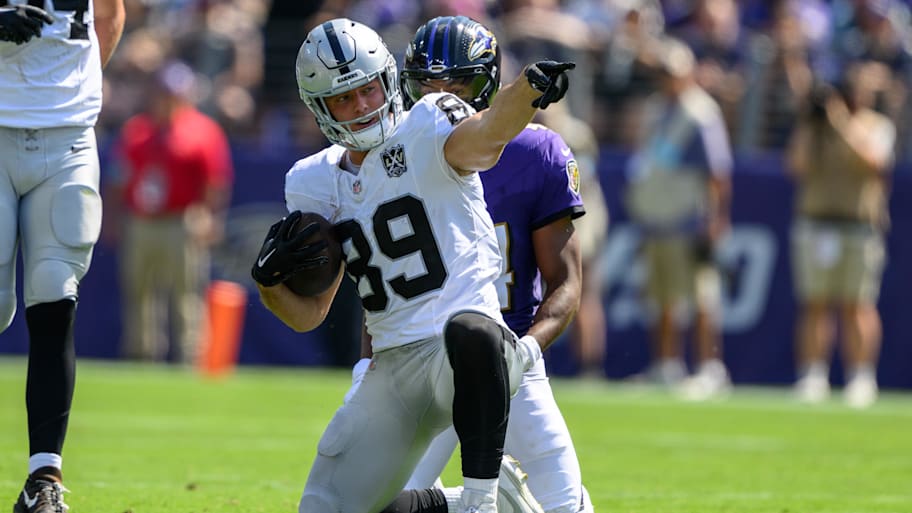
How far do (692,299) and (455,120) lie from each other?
7797 mm

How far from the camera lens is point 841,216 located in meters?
11.3

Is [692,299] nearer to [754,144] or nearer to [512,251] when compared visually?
[754,144]

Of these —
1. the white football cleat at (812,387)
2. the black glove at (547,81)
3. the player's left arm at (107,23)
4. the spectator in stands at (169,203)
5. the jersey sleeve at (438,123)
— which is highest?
the black glove at (547,81)

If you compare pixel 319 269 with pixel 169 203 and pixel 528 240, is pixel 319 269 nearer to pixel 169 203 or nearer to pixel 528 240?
pixel 528 240

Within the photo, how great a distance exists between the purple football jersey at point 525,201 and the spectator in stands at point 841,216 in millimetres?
6634

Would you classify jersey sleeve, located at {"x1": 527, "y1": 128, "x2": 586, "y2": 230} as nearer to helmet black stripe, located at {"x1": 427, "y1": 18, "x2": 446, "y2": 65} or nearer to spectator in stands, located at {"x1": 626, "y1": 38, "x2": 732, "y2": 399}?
helmet black stripe, located at {"x1": 427, "y1": 18, "x2": 446, "y2": 65}

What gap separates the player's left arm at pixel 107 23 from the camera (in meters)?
5.27

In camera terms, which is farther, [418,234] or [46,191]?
[46,191]

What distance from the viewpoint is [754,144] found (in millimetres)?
13227

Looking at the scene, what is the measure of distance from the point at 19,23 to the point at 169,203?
7885 mm

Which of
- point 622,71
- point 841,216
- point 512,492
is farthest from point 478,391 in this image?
point 622,71

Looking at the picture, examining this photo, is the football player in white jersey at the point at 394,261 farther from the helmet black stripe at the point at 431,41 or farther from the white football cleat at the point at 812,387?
the white football cleat at the point at 812,387

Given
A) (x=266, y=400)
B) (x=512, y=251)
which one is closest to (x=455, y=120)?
(x=512, y=251)

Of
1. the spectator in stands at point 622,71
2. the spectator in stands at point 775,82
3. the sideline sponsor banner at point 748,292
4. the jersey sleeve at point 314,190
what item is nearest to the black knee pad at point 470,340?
the jersey sleeve at point 314,190
